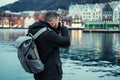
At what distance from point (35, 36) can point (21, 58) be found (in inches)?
10.8

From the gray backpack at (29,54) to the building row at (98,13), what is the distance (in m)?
106

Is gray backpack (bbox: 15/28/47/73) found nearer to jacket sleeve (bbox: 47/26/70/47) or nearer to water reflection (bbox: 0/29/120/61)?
jacket sleeve (bbox: 47/26/70/47)

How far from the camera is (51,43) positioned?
4.14m

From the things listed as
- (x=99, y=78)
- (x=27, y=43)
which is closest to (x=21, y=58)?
(x=27, y=43)

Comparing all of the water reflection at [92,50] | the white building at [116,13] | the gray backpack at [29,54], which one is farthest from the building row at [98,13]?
the gray backpack at [29,54]

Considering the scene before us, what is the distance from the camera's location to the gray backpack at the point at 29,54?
402cm

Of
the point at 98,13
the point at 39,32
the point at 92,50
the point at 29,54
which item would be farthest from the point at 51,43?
the point at 98,13

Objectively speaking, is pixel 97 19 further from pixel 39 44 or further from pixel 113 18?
pixel 39 44

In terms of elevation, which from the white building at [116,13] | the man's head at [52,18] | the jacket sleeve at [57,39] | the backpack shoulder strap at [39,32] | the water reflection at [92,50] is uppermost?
the white building at [116,13]

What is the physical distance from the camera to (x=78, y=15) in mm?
122188

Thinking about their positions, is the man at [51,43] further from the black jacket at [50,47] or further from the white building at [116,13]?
the white building at [116,13]

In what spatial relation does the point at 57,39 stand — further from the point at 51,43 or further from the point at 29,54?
the point at 29,54

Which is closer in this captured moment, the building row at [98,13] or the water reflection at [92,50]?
the water reflection at [92,50]

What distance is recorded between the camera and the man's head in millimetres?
4109
